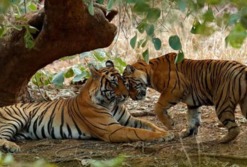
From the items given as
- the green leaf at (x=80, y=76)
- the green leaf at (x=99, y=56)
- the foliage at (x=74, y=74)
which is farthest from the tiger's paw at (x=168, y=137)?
the green leaf at (x=99, y=56)

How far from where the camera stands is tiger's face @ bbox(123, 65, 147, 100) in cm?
550

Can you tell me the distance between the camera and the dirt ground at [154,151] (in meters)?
4.65

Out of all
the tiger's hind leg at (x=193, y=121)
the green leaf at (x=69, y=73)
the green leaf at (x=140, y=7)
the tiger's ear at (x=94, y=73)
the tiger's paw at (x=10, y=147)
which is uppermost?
the green leaf at (x=140, y=7)

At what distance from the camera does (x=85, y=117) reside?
5.64 m

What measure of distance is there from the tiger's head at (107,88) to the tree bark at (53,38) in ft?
0.86

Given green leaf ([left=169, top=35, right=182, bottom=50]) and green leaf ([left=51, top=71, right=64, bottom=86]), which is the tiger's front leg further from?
green leaf ([left=169, top=35, right=182, bottom=50])

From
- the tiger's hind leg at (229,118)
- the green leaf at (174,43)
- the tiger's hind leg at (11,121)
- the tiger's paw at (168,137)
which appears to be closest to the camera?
the green leaf at (174,43)

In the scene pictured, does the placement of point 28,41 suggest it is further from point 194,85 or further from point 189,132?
point 189,132

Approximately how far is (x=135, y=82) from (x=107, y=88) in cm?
27

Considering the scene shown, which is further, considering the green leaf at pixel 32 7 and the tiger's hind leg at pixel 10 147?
the green leaf at pixel 32 7

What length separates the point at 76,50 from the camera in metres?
5.70

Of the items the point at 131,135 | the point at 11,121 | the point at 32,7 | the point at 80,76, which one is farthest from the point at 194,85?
the point at 32,7

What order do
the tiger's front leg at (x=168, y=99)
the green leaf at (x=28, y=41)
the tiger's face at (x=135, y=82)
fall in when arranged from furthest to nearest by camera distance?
the tiger's face at (x=135, y=82)
the tiger's front leg at (x=168, y=99)
the green leaf at (x=28, y=41)

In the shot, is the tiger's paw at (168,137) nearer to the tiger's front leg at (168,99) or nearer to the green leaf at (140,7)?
the tiger's front leg at (168,99)
